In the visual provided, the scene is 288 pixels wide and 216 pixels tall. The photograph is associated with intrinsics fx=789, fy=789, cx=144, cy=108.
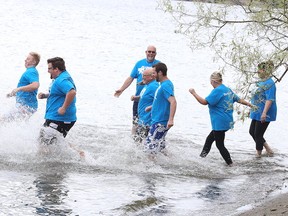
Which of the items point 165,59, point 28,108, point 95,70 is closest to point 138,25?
point 165,59

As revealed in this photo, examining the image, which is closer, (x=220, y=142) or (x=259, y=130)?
(x=220, y=142)

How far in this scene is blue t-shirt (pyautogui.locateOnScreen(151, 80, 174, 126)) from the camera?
1266 cm

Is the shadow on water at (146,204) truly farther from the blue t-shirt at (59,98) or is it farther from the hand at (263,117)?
the hand at (263,117)

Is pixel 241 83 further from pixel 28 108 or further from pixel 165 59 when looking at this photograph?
pixel 165 59

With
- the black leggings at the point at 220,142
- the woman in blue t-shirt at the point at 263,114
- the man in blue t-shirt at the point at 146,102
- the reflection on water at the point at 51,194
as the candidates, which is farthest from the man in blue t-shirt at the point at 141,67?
the reflection on water at the point at 51,194

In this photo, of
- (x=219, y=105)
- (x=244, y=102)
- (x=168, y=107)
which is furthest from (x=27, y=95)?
(x=244, y=102)

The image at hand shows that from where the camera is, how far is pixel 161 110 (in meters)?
12.8

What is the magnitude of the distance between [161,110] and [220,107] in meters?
1.08

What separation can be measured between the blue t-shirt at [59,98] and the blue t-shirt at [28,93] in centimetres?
90

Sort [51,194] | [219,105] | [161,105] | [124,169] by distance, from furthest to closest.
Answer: [219,105], [124,169], [161,105], [51,194]

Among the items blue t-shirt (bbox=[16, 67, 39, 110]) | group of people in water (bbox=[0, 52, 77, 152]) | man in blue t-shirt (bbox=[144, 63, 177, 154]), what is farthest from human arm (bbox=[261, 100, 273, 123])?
blue t-shirt (bbox=[16, 67, 39, 110])

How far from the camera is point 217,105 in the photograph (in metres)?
13.2

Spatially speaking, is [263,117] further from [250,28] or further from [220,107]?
[250,28]

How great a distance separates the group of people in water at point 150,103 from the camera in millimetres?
12367
